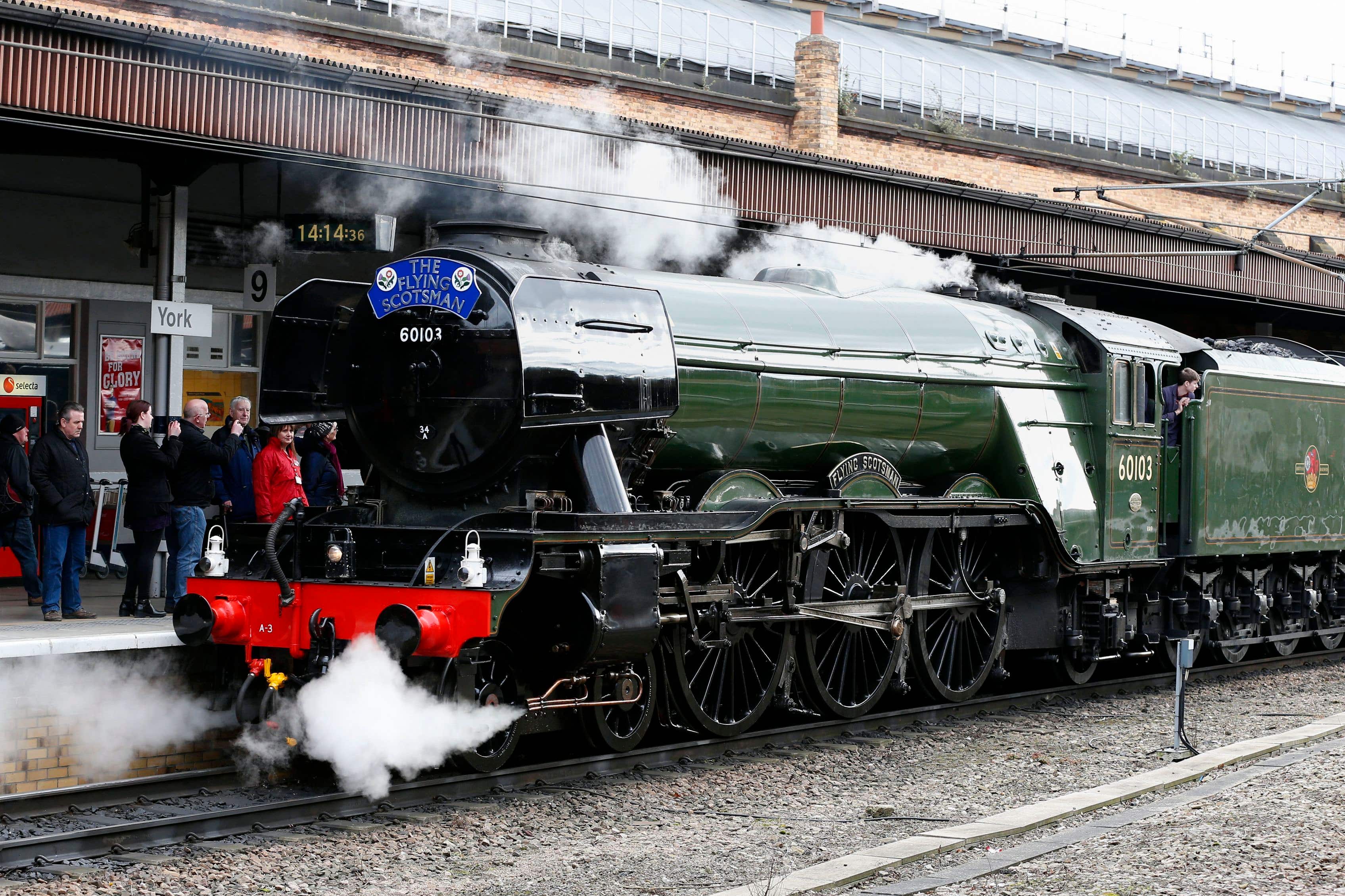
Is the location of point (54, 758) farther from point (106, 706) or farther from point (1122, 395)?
point (1122, 395)

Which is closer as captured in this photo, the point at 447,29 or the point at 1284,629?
the point at 1284,629

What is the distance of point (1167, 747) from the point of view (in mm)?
9047

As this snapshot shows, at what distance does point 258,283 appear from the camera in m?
13.9

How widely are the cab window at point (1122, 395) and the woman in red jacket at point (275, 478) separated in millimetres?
6225

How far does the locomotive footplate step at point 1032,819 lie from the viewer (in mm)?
5648

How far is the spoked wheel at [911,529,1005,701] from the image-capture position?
1005 cm

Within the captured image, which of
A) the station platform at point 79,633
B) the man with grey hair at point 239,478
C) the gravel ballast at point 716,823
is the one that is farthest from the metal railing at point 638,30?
the gravel ballast at point 716,823

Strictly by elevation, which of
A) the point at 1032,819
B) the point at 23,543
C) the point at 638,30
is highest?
the point at 638,30

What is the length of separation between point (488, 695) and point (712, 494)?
180cm

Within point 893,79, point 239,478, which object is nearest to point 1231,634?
point 239,478

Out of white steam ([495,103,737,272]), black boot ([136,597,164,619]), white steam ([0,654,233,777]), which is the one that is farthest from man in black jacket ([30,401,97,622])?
white steam ([495,103,737,272])

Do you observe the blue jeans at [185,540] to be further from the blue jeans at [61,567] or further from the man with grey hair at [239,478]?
the blue jeans at [61,567]

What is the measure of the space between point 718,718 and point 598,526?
2.30 metres

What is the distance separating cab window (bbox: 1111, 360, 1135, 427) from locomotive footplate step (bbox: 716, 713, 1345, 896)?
306cm
